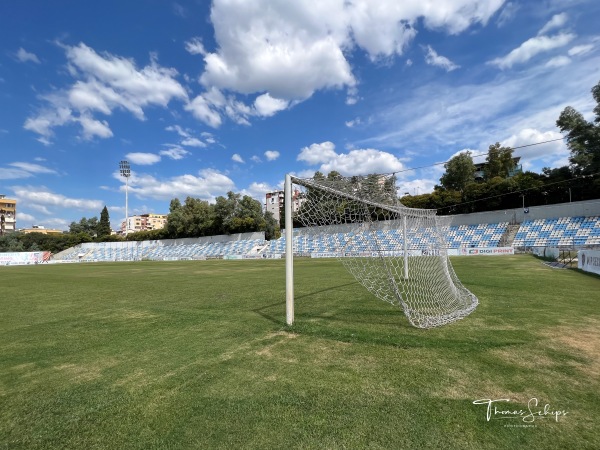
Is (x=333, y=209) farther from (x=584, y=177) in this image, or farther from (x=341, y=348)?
(x=584, y=177)

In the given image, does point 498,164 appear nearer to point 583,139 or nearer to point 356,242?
point 583,139

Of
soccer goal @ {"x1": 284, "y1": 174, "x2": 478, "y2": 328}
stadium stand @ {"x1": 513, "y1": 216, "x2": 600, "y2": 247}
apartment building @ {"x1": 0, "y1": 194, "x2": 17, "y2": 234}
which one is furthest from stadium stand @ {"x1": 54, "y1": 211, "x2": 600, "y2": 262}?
apartment building @ {"x1": 0, "y1": 194, "x2": 17, "y2": 234}

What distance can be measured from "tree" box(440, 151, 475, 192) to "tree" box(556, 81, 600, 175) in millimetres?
13350

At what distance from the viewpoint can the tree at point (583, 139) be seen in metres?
37.2

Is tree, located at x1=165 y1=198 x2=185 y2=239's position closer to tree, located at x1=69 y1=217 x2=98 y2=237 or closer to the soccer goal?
tree, located at x1=69 y1=217 x2=98 y2=237

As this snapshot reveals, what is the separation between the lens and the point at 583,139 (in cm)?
3803

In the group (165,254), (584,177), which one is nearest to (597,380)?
(584,177)

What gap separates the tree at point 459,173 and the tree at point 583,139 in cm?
1335

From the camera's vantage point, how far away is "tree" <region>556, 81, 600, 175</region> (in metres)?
37.2

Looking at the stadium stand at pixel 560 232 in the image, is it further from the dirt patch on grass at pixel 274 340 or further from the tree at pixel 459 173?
the dirt patch on grass at pixel 274 340

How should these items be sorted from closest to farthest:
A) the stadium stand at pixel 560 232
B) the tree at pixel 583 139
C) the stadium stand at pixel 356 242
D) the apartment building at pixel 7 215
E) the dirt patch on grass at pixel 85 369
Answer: the dirt patch on grass at pixel 85 369, the stadium stand at pixel 356 242, the stadium stand at pixel 560 232, the tree at pixel 583 139, the apartment building at pixel 7 215

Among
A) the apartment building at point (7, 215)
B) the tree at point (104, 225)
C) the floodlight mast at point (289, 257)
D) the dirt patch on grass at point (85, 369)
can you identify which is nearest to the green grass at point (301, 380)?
the dirt patch on grass at point (85, 369)

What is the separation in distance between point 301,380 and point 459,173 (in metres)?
55.9

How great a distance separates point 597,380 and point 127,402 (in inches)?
225
